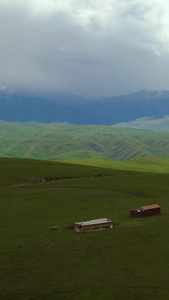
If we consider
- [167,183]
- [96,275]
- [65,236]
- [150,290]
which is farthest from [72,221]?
[167,183]

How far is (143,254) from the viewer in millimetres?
42250

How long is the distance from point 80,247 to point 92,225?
27.8 ft

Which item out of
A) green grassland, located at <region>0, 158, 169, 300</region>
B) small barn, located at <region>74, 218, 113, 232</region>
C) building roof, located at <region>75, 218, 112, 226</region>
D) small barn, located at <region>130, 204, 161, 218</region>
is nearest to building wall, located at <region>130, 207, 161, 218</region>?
small barn, located at <region>130, 204, 161, 218</region>

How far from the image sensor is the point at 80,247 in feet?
150

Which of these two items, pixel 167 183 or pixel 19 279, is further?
pixel 167 183

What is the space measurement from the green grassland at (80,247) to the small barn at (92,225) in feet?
3.98

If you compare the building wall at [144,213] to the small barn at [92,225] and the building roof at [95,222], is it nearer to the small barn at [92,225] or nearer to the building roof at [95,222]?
the building roof at [95,222]

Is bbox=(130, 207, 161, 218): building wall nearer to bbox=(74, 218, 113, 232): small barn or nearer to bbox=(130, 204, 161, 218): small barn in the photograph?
bbox=(130, 204, 161, 218): small barn

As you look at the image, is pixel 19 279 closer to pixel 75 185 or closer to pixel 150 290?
pixel 150 290

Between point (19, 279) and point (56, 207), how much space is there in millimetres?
32280

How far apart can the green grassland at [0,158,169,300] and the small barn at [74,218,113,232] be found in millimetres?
1212

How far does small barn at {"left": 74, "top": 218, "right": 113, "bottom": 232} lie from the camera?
53.2 m

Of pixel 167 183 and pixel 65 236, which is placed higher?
pixel 167 183

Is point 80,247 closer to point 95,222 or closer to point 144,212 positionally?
point 95,222
